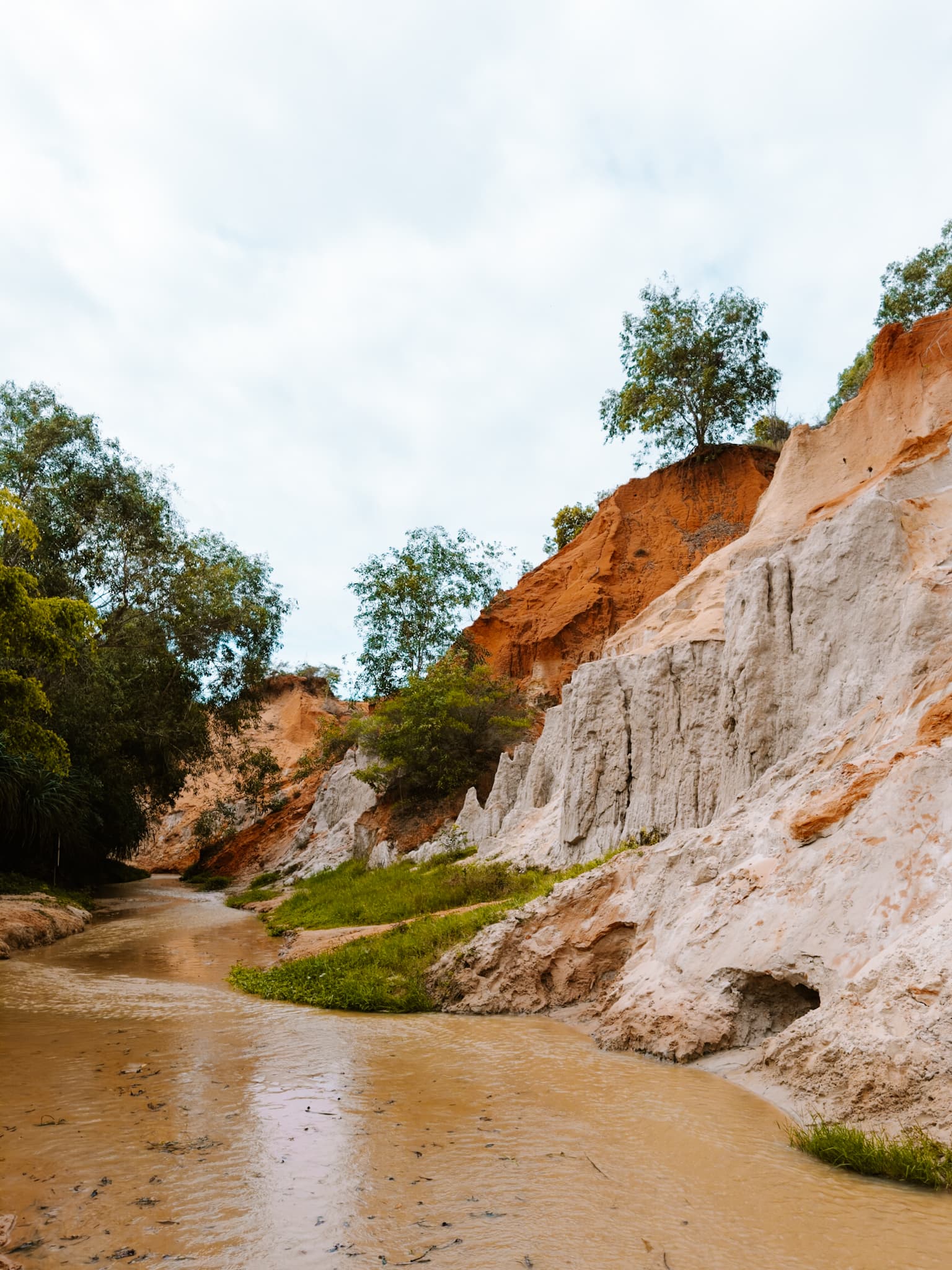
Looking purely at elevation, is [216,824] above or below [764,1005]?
above

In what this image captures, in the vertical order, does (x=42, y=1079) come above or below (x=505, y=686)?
below

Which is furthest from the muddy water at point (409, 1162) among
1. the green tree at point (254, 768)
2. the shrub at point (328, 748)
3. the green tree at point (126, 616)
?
the shrub at point (328, 748)

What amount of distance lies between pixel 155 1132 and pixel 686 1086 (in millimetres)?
3422

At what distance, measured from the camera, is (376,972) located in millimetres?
9484

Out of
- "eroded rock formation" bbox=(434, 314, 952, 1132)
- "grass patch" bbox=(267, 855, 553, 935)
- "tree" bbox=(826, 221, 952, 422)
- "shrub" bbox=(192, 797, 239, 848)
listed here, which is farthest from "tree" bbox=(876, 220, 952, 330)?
"shrub" bbox=(192, 797, 239, 848)

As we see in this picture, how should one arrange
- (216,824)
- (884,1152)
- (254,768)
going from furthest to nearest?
(216,824)
(254,768)
(884,1152)

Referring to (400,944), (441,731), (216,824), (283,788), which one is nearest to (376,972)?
(400,944)

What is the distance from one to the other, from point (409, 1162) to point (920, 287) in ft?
91.5

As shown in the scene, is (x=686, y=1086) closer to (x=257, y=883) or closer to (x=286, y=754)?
(x=257, y=883)

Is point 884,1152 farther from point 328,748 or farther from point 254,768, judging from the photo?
point 328,748

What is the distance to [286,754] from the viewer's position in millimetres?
47375

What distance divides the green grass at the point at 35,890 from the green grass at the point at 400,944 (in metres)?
6.64

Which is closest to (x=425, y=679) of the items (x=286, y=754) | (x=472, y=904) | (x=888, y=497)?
(x=472, y=904)

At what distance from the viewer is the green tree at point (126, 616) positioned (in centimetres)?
2016
